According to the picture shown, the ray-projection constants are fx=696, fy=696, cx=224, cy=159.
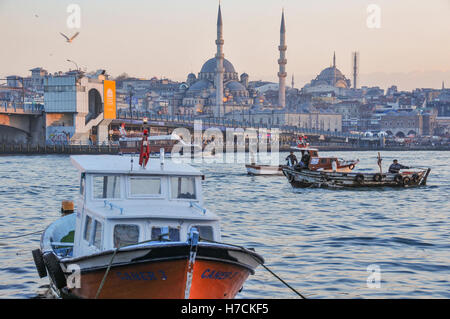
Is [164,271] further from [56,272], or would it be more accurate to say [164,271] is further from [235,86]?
[235,86]

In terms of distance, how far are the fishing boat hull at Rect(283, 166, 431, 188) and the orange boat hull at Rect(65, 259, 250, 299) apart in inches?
983

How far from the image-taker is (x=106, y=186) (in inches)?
462

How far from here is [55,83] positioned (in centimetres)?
8625

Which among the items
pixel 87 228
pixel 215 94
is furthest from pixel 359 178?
pixel 215 94

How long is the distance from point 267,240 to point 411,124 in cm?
15253

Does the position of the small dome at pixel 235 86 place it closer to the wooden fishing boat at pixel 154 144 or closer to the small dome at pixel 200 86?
the small dome at pixel 200 86

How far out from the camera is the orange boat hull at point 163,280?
32.2 ft

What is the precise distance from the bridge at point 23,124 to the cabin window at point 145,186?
2786 inches

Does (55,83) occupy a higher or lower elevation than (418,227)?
higher

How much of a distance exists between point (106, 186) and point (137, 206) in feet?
2.99

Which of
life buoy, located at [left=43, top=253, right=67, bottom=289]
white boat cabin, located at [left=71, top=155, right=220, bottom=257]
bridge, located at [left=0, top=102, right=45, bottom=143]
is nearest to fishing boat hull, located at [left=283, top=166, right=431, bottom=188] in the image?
Result: white boat cabin, located at [left=71, top=155, right=220, bottom=257]

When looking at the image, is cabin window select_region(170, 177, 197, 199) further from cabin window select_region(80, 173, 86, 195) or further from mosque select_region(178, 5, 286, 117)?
mosque select_region(178, 5, 286, 117)
